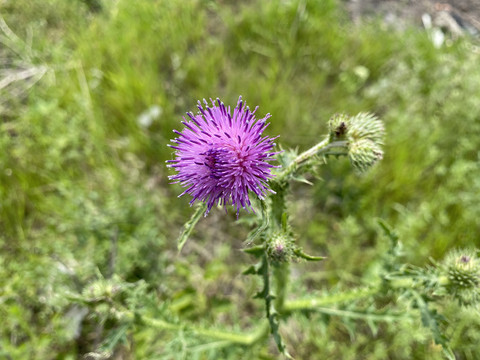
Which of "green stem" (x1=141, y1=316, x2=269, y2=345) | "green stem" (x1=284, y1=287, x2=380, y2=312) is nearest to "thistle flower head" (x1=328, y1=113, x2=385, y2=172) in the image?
"green stem" (x1=284, y1=287, x2=380, y2=312)

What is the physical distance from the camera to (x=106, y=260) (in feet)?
11.0

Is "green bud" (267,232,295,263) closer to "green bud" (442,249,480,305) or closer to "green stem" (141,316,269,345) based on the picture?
"green stem" (141,316,269,345)

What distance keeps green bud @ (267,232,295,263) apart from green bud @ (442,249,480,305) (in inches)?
45.4

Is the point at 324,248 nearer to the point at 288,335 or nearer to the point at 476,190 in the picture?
the point at 288,335

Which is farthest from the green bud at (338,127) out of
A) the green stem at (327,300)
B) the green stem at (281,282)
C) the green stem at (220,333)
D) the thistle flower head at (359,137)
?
the green stem at (220,333)

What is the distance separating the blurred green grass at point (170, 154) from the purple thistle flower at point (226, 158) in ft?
3.72

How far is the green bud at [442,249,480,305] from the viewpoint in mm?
2150

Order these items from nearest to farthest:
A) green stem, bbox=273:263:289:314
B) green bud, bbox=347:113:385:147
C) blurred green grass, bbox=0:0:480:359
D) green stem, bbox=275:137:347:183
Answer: green stem, bbox=275:137:347:183 < green bud, bbox=347:113:385:147 < green stem, bbox=273:263:289:314 < blurred green grass, bbox=0:0:480:359

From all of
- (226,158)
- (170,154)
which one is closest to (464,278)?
(226,158)

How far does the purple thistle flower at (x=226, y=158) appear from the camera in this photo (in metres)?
1.82

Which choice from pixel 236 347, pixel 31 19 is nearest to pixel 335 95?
pixel 236 347

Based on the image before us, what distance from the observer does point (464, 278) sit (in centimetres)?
218

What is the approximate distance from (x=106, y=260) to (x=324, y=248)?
2192mm

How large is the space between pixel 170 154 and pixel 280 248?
2095 millimetres
